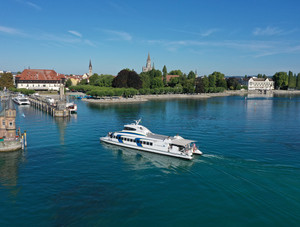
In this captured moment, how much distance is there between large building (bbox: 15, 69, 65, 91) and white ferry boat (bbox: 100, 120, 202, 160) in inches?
5486

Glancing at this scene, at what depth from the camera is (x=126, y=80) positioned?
161500mm

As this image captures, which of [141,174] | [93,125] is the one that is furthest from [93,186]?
[93,125]

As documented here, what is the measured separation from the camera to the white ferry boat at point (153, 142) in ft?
125

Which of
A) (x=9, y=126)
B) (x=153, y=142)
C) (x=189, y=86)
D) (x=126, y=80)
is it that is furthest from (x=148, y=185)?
(x=189, y=86)

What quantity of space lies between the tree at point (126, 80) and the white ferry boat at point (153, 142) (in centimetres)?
11570

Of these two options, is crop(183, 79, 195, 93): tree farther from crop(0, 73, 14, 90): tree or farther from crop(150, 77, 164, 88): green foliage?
crop(0, 73, 14, 90): tree

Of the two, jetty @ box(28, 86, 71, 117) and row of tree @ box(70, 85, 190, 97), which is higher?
row of tree @ box(70, 85, 190, 97)

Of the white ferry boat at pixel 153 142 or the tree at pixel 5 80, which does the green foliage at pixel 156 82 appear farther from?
the white ferry boat at pixel 153 142

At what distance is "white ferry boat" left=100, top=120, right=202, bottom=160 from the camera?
1501 inches

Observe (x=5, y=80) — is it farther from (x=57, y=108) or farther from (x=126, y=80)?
(x=57, y=108)

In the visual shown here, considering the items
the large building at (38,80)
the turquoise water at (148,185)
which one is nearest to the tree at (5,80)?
the large building at (38,80)

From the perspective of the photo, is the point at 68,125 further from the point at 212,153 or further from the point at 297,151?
the point at 297,151

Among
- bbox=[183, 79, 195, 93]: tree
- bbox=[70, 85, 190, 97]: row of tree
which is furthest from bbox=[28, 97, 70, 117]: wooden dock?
bbox=[183, 79, 195, 93]: tree

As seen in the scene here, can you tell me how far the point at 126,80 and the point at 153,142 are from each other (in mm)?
124935
